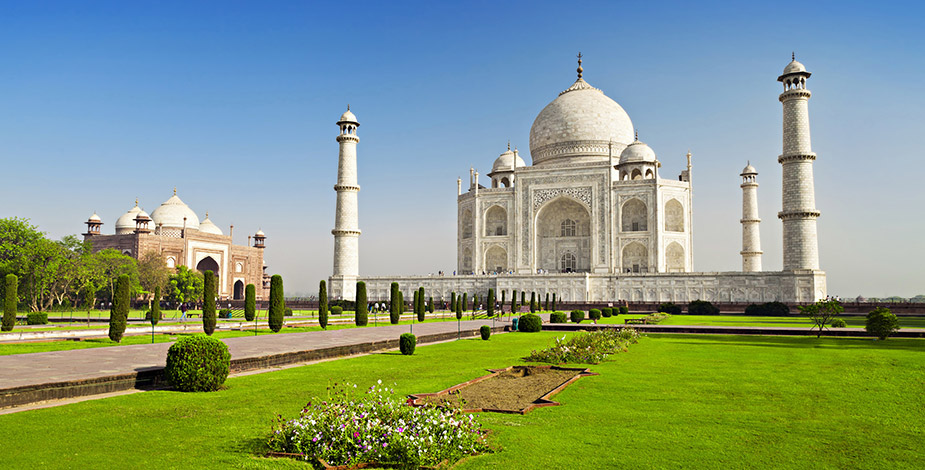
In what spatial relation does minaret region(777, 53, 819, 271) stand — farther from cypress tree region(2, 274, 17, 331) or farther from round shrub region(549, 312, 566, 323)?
cypress tree region(2, 274, 17, 331)

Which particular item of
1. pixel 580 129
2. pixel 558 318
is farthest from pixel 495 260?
pixel 558 318

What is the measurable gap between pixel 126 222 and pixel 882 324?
52366 millimetres

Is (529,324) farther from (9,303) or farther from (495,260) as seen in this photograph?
(495,260)

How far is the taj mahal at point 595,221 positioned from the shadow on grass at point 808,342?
1826 centimetres

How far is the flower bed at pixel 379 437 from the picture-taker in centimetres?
438

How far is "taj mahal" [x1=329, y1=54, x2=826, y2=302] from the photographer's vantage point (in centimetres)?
3262

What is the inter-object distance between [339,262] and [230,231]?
1746 centimetres

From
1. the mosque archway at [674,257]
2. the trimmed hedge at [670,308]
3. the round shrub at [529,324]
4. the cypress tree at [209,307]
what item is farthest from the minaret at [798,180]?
the cypress tree at [209,307]

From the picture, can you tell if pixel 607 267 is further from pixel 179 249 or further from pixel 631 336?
pixel 179 249

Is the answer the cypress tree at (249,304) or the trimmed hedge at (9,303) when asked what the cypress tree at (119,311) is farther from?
the cypress tree at (249,304)

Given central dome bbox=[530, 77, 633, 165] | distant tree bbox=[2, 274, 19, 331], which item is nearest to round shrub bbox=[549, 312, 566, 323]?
distant tree bbox=[2, 274, 19, 331]

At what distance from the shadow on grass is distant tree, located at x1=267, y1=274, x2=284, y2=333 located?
10.6 meters

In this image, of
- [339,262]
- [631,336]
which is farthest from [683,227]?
[631,336]

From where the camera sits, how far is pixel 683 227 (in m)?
40.3
